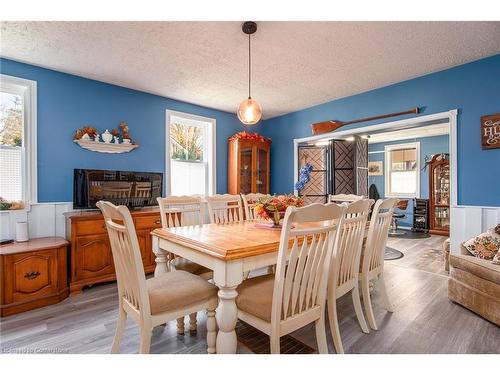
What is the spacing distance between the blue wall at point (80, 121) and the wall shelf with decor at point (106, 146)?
6 centimetres

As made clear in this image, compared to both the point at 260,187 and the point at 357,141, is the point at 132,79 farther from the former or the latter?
the point at 357,141

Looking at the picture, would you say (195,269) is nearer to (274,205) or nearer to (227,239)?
(227,239)

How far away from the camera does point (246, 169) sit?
15.6 ft

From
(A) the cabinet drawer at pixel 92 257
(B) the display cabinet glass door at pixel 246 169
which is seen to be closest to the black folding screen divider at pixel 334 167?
(B) the display cabinet glass door at pixel 246 169

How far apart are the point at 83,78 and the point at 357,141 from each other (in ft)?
13.8

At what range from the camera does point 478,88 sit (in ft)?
9.64

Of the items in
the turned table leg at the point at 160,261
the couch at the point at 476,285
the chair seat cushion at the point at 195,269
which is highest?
the turned table leg at the point at 160,261

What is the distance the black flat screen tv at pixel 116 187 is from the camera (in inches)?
A: 121

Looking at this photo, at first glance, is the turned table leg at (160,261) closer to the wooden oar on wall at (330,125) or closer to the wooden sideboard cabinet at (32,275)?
the wooden sideboard cabinet at (32,275)

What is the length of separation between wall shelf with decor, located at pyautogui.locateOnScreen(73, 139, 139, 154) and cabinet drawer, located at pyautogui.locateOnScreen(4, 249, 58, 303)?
1328 mm

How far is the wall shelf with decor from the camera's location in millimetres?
3251

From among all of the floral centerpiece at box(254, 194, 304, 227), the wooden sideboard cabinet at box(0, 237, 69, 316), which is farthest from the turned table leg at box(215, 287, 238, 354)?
the wooden sideboard cabinet at box(0, 237, 69, 316)
